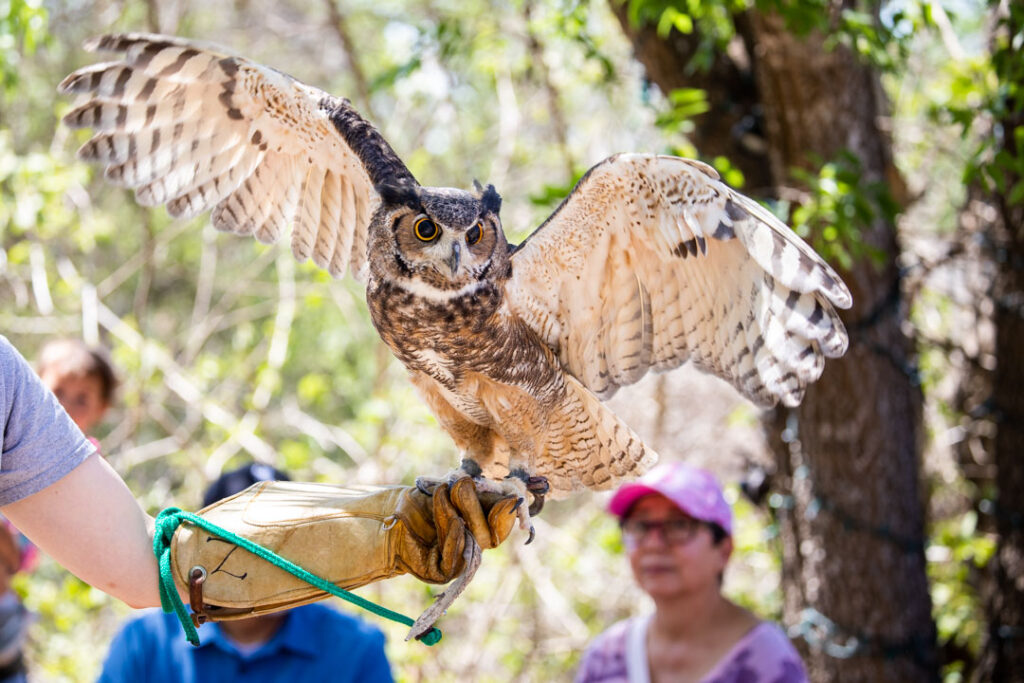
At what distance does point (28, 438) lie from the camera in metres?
1.58

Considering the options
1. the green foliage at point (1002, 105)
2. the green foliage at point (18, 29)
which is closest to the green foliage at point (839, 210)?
the green foliage at point (1002, 105)

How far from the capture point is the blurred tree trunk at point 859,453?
3676 mm

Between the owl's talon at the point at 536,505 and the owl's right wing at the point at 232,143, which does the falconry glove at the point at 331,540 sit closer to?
the owl's talon at the point at 536,505

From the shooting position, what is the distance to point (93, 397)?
11.5 feet

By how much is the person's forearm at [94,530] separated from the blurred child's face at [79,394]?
186cm

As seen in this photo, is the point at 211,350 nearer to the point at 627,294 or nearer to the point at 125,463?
the point at 125,463

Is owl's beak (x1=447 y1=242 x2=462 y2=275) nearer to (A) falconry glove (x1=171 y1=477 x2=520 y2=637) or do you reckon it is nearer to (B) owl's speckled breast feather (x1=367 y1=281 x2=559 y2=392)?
(B) owl's speckled breast feather (x1=367 y1=281 x2=559 y2=392)

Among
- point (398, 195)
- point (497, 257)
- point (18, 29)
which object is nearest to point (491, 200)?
point (497, 257)

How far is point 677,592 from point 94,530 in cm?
210

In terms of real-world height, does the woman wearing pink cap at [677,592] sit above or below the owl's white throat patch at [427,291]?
below

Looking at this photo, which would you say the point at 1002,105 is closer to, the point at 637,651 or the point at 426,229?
the point at 426,229

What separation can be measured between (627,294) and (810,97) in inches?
68.3

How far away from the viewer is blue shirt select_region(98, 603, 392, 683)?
2.77m

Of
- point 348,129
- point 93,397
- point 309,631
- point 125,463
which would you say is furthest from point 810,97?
point 125,463
